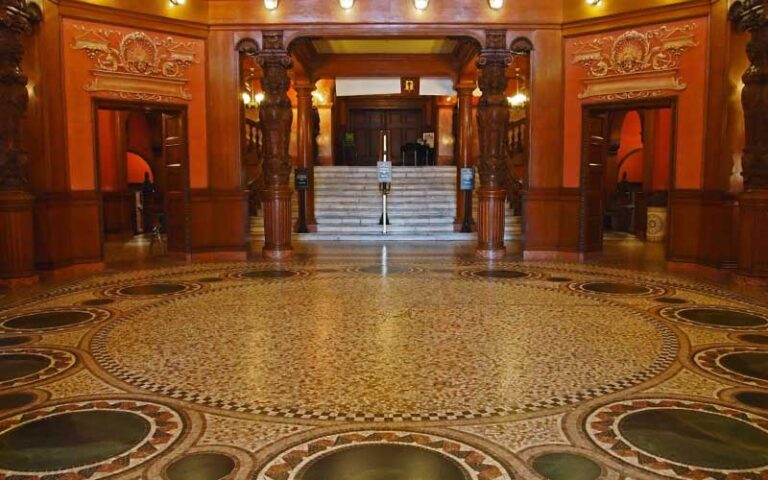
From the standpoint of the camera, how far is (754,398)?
336 cm

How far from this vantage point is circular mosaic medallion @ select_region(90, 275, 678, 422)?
11.1 ft

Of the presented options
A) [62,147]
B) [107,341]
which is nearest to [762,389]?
[107,341]

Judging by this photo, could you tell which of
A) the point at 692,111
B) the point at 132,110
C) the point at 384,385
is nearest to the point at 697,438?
the point at 384,385

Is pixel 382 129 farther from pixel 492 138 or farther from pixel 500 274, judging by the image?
pixel 500 274

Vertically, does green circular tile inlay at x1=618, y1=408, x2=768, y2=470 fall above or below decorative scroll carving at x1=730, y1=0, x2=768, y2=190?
below

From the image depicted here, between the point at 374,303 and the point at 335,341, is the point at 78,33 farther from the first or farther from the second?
the point at 335,341

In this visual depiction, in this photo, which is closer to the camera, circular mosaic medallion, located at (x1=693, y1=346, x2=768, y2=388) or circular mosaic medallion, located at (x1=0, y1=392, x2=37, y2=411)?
circular mosaic medallion, located at (x1=0, y1=392, x2=37, y2=411)

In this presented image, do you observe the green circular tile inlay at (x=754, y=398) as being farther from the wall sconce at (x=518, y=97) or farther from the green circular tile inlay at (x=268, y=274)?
the wall sconce at (x=518, y=97)

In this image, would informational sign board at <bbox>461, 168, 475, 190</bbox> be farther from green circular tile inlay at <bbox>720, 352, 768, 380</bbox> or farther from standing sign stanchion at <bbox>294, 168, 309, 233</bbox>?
green circular tile inlay at <bbox>720, 352, 768, 380</bbox>

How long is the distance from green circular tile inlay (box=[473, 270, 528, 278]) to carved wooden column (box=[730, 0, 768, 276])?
2.45 m

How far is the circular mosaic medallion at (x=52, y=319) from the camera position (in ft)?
16.6

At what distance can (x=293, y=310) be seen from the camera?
18.6ft

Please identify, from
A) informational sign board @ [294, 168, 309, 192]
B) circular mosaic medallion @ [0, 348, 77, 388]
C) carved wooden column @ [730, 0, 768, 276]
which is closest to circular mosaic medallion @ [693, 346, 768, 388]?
carved wooden column @ [730, 0, 768, 276]

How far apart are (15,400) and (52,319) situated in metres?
2.15
